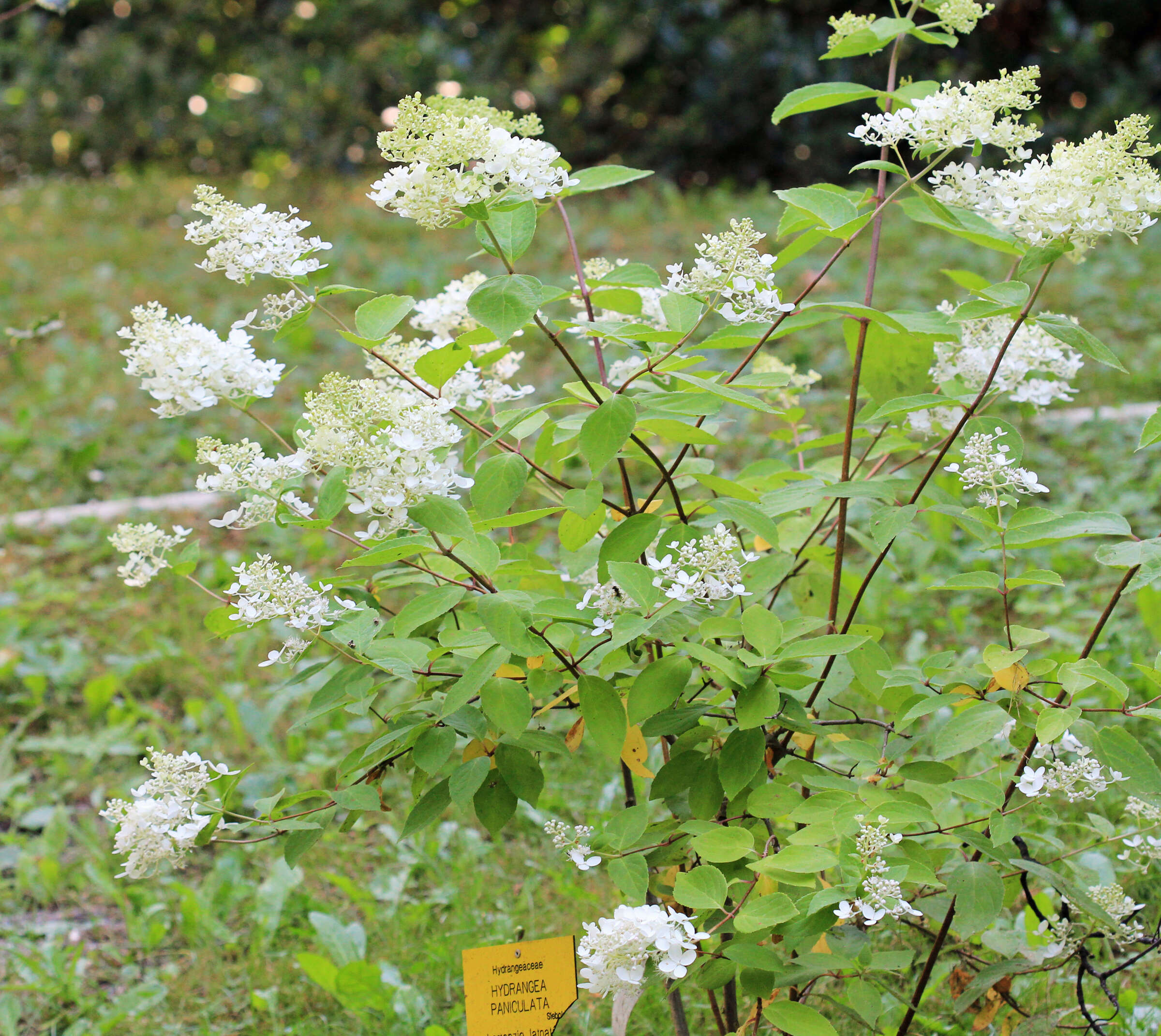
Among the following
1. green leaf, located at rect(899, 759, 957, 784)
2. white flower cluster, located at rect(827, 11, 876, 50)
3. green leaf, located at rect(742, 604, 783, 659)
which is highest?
white flower cluster, located at rect(827, 11, 876, 50)

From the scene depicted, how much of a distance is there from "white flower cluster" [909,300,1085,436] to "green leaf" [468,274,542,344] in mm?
515

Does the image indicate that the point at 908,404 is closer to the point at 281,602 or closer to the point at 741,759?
the point at 741,759

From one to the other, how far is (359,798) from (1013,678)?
654mm

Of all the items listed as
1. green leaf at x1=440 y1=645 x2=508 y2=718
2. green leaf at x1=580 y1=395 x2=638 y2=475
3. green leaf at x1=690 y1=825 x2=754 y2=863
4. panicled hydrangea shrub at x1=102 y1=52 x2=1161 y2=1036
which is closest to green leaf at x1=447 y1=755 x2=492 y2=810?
panicled hydrangea shrub at x1=102 y1=52 x2=1161 y2=1036

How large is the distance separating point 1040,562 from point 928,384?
146 cm

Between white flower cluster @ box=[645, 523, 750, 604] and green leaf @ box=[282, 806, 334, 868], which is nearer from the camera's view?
white flower cluster @ box=[645, 523, 750, 604]

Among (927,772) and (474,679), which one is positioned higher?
(474,679)

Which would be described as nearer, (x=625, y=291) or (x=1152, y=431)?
(x=1152, y=431)

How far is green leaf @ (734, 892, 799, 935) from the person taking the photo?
943 mm

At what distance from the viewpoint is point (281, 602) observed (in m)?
1.00

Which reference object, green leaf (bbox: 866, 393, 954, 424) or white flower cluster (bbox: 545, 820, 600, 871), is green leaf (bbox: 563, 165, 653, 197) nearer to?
green leaf (bbox: 866, 393, 954, 424)

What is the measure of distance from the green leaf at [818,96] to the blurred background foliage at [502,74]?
4.75 metres

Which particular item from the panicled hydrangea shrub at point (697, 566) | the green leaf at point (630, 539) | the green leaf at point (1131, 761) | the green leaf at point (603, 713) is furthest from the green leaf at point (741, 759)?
the green leaf at point (1131, 761)

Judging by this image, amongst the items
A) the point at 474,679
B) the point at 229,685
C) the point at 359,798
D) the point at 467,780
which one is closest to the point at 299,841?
the point at 359,798
